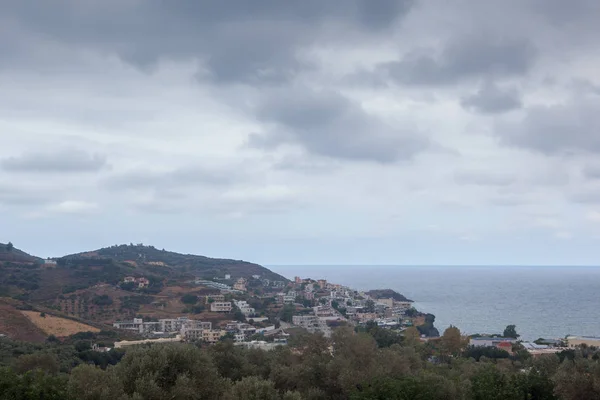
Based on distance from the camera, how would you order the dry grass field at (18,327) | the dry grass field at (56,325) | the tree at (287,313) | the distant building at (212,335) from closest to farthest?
the dry grass field at (18,327) < the dry grass field at (56,325) < the distant building at (212,335) < the tree at (287,313)

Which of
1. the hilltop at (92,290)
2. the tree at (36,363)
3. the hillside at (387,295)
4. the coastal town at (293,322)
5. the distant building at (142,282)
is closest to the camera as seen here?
the tree at (36,363)

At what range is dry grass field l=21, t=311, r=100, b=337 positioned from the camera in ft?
200

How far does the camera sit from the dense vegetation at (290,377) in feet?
60.4

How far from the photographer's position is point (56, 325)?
207 ft

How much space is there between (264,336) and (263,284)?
282ft

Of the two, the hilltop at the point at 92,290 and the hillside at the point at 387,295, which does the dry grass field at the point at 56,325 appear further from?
the hillside at the point at 387,295

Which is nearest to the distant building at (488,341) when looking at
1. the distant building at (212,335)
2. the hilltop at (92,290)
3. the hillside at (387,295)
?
the distant building at (212,335)

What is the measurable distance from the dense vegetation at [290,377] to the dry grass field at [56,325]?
32483mm

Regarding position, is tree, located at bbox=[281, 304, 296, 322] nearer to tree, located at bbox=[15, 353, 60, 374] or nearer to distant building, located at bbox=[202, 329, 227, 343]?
distant building, located at bbox=[202, 329, 227, 343]

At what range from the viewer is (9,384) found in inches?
684

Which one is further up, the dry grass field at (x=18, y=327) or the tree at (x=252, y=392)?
the tree at (x=252, y=392)

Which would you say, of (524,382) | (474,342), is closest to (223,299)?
(474,342)

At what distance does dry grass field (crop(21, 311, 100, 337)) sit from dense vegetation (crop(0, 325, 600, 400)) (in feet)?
107

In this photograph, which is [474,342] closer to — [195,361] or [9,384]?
[195,361]
